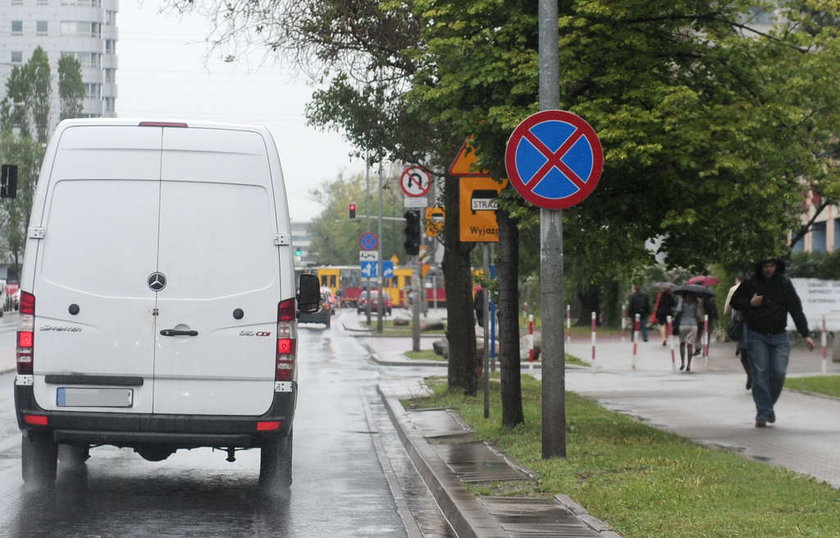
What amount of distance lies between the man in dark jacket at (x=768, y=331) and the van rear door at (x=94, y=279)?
315 inches

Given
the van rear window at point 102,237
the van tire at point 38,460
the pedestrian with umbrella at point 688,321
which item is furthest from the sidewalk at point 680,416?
the van tire at point 38,460

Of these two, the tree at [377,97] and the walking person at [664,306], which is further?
the walking person at [664,306]

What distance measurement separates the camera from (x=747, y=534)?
308 inches

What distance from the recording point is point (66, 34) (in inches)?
5630

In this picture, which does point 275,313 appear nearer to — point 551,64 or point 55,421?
point 55,421

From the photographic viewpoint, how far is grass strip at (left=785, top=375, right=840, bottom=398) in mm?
20811

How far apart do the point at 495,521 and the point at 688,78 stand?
251 inches

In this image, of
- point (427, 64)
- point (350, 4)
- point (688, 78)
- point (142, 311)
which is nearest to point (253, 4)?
point (350, 4)

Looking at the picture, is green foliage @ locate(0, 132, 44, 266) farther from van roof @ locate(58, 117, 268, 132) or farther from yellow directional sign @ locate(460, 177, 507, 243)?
van roof @ locate(58, 117, 268, 132)

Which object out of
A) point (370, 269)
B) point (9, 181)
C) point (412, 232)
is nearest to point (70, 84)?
point (370, 269)

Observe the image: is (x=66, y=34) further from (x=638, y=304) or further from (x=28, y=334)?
(x=28, y=334)

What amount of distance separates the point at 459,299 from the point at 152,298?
10567 millimetres

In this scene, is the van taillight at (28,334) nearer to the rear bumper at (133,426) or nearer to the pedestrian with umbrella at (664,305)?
the rear bumper at (133,426)

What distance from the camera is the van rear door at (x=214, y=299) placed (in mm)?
9875
